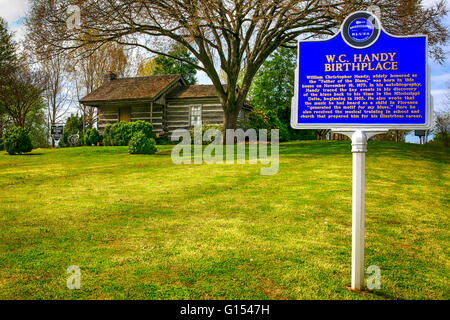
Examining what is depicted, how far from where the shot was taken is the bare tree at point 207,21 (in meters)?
16.9

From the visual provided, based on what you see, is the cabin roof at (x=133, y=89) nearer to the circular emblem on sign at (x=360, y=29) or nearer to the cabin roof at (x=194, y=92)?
the cabin roof at (x=194, y=92)

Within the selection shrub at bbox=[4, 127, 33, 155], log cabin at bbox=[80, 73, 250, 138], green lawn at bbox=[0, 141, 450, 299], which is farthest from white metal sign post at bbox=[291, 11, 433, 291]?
log cabin at bbox=[80, 73, 250, 138]

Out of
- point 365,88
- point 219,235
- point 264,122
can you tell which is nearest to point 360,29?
point 365,88

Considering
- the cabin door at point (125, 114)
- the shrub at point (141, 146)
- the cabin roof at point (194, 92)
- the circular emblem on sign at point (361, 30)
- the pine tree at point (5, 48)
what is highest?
the pine tree at point (5, 48)

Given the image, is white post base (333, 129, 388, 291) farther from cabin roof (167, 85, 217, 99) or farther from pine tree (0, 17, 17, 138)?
pine tree (0, 17, 17, 138)

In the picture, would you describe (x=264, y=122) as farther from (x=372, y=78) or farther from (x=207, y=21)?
(x=372, y=78)

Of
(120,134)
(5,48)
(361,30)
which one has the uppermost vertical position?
(5,48)

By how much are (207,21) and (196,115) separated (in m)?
12.5

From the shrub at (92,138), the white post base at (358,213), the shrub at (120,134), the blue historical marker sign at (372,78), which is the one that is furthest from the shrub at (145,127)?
the white post base at (358,213)

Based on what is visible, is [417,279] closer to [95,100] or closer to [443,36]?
[443,36]

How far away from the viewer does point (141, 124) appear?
965 inches

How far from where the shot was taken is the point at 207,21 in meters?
17.8

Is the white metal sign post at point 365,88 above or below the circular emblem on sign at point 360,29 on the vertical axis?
below
